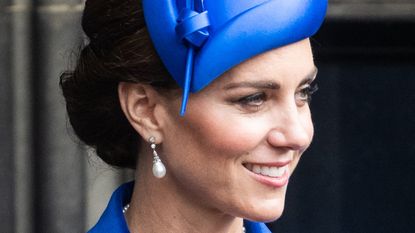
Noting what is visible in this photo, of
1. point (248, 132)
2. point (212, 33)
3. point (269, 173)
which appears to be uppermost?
point (212, 33)

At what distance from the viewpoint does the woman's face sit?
8.33 feet

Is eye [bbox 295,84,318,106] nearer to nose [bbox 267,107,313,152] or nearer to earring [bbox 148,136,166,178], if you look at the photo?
nose [bbox 267,107,313,152]

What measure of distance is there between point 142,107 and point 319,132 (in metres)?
2.24

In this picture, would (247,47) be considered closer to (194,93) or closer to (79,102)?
(194,93)

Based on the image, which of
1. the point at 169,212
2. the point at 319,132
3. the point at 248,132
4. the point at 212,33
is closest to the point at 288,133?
the point at 248,132

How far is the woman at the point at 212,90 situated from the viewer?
8.27 ft

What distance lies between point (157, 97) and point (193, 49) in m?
0.18

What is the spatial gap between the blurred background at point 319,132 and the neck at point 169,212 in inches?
58.6

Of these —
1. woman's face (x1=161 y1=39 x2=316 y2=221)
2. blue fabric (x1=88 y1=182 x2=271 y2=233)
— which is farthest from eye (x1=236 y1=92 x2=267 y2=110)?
blue fabric (x1=88 y1=182 x2=271 y2=233)

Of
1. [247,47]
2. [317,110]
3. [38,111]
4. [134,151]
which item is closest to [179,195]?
[134,151]

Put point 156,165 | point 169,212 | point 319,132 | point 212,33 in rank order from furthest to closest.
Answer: point 319,132 → point 169,212 → point 156,165 → point 212,33

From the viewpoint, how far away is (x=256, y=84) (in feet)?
8.32

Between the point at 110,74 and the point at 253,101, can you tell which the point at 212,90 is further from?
the point at 110,74

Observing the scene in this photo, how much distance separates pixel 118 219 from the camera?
2.84m
